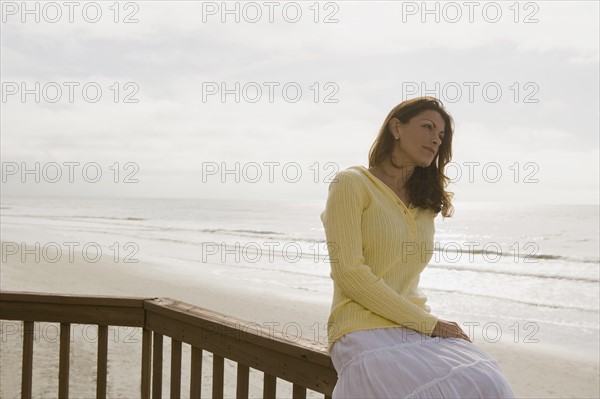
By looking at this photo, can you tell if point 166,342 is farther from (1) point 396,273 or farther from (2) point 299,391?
(1) point 396,273

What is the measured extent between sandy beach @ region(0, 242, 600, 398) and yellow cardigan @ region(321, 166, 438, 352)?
12.5 ft

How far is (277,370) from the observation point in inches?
75.4

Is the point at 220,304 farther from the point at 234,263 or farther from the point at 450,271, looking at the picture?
the point at 450,271

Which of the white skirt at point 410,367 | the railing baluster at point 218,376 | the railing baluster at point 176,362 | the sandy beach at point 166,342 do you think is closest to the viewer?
the white skirt at point 410,367

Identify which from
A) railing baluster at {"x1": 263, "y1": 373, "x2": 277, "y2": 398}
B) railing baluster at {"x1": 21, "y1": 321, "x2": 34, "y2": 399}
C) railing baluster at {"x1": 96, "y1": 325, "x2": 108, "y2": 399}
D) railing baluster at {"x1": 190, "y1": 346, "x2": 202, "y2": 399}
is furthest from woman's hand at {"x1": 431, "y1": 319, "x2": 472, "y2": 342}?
railing baluster at {"x1": 21, "y1": 321, "x2": 34, "y2": 399}

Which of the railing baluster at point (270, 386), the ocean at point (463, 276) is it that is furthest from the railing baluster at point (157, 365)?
the ocean at point (463, 276)

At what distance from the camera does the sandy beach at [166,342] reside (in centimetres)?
534

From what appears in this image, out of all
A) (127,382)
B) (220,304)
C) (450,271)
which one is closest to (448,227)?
(450,271)

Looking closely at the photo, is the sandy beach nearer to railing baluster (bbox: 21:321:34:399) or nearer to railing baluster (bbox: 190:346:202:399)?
railing baluster (bbox: 21:321:34:399)

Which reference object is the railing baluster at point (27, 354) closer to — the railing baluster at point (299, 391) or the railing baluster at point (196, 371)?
the railing baluster at point (196, 371)

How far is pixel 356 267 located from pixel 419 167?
19.8 inches

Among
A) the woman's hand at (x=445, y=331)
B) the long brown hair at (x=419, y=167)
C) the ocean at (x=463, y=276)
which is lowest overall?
the ocean at (x=463, y=276)

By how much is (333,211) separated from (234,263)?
56.4 ft

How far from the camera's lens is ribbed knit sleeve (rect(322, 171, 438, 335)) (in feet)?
5.51
